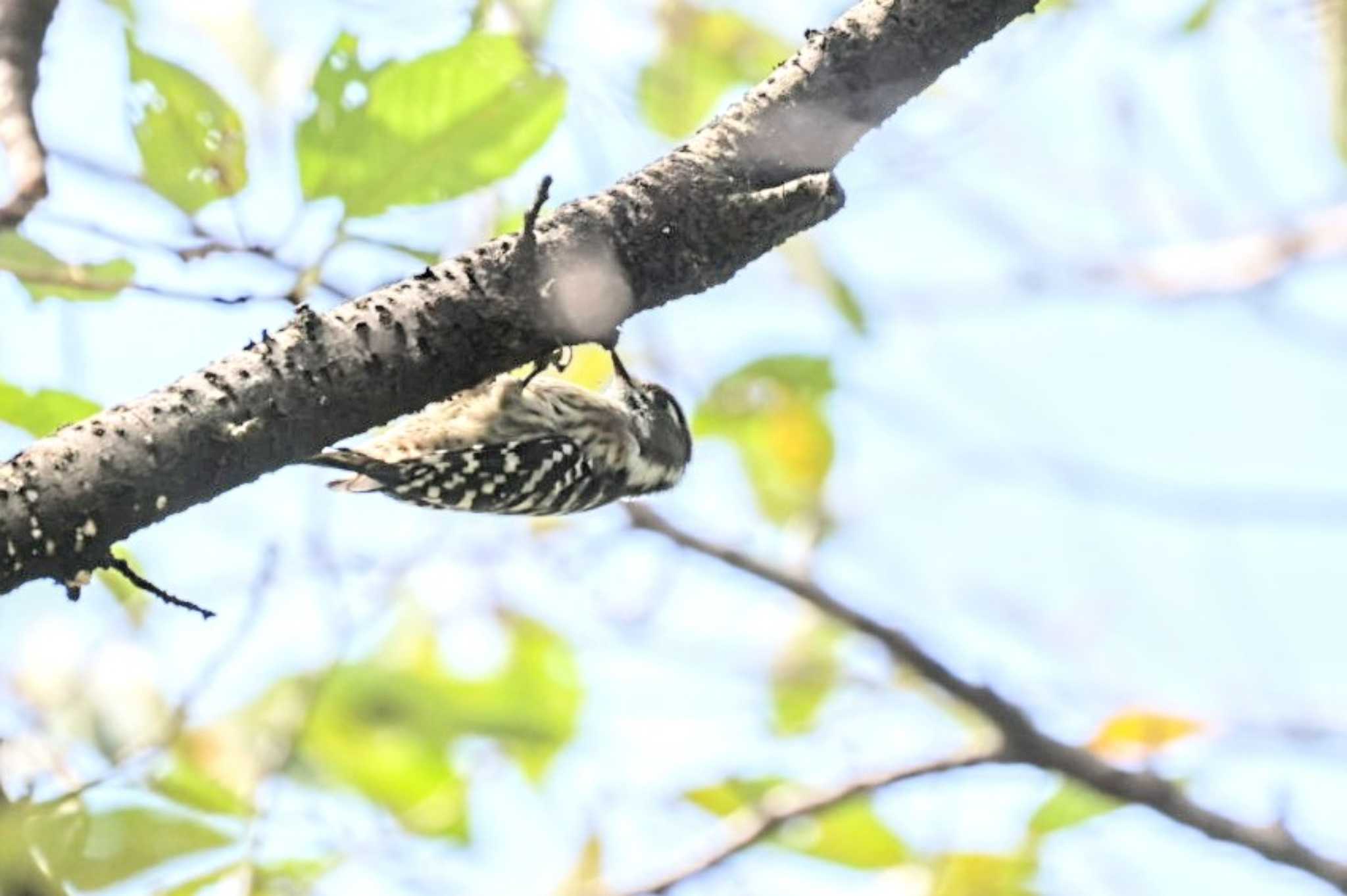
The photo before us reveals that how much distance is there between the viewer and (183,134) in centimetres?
194

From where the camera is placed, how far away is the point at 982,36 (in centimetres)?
193

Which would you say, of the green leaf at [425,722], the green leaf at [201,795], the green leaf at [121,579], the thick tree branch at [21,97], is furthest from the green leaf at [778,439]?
the thick tree branch at [21,97]

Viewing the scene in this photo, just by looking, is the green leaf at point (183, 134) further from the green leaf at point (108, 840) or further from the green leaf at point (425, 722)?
the green leaf at point (425, 722)

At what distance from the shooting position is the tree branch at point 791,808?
3.02 metres

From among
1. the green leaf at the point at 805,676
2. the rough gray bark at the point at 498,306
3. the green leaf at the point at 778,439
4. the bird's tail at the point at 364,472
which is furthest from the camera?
the green leaf at the point at 805,676

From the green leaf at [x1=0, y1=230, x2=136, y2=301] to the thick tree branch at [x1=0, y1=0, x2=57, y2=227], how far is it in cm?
5

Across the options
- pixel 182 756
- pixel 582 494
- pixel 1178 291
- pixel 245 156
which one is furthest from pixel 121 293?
pixel 1178 291

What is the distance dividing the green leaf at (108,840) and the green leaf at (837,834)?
4.21 feet

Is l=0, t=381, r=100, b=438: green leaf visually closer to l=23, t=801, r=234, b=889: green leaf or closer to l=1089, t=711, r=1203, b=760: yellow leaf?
l=23, t=801, r=234, b=889: green leaf

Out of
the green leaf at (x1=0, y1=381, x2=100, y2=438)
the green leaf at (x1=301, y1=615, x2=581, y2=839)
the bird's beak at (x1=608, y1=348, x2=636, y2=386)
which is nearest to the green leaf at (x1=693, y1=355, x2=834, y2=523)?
the bird's beak at (x1=608, y1=348, x2=636, y2=386)

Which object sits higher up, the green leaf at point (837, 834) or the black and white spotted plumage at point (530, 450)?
the black and white spotted plumage at point (530, 450)

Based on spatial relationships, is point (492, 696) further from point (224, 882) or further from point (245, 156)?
point (245, 156)

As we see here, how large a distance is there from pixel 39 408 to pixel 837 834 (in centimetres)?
178

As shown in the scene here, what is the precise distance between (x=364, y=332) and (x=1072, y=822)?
5.73ft
